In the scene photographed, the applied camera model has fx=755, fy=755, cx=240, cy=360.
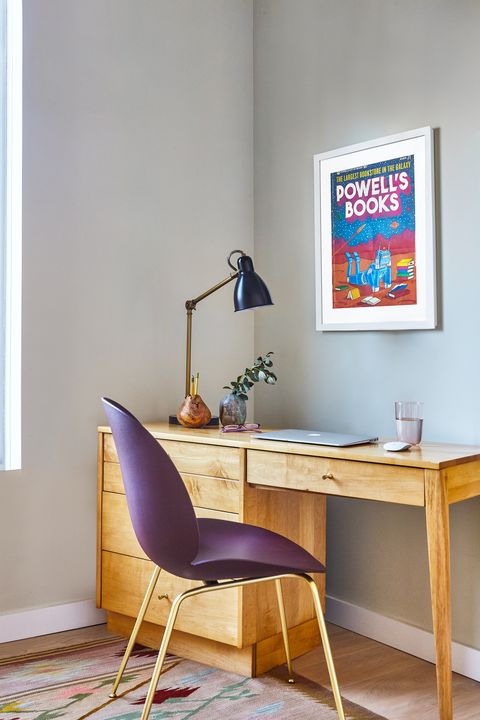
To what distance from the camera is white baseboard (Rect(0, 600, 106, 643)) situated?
→ 8.27ft

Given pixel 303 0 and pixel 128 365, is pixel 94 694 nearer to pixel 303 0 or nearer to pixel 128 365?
pixel 128 365

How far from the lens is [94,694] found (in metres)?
2.11

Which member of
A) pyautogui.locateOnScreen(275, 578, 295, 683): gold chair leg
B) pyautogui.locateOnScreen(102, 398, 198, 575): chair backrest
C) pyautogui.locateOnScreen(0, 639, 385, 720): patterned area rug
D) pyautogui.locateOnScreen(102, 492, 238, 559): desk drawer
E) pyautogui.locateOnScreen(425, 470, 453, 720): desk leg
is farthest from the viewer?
pyautogui.locateOnScreen(102, 492, 238, 559): desk drawer

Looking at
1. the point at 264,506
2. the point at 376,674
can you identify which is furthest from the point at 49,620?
the point at 376,674

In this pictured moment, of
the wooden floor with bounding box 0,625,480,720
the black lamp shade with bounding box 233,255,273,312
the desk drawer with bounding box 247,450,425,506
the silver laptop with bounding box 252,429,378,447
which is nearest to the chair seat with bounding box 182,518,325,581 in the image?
the desk drawer with bounding box 247,450,425,506

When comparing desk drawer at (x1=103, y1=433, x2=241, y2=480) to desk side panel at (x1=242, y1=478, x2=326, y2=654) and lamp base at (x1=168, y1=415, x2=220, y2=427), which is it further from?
lamp base at (x1=168, y1=415, x2=220, y2=427)

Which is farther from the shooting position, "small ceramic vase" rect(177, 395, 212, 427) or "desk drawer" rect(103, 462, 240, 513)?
"small ceramic vase" rect(177, 395, 212, 427)

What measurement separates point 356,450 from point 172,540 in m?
0.58

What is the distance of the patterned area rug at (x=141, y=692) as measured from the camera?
200cm

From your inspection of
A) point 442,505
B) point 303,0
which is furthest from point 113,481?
point 303,0

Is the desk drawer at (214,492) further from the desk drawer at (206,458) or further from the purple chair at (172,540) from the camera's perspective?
the purple chair at (172,540)

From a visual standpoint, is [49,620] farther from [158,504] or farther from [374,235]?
[374,235]

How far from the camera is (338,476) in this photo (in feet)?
6.54

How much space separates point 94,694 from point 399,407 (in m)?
1.17
